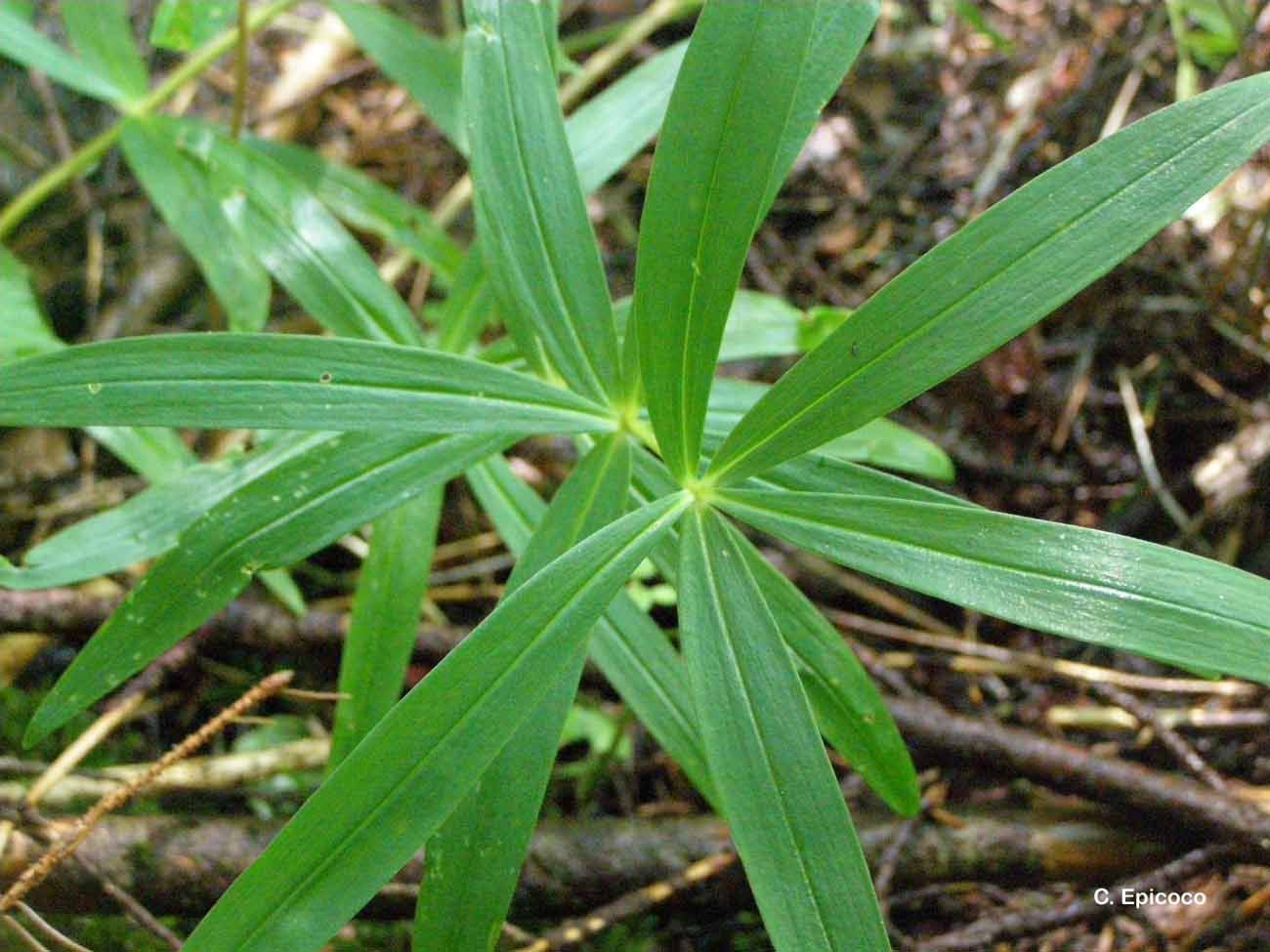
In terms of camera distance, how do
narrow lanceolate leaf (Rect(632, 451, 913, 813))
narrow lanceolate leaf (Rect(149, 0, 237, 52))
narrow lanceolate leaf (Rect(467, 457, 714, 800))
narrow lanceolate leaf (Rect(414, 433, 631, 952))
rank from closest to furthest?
narrow lanceolate leaf (Rect(414, 433, 631, 952)) < narrow lanceolate leaf (Rect(632, 451, 913, 813)) < narrow lanceolate leaf (Rect(467, 457, 714, 800)) < narrow lanceolate leaf (Rect(149, 0, 237, 52))

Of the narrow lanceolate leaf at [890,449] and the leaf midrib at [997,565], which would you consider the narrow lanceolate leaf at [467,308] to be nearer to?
the narrow lanceolate leaf at [890,449]

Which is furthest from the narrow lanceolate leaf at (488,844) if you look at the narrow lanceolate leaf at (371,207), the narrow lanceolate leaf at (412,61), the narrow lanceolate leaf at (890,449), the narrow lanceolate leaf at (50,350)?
the narrow lanceolate leaf at (412,61)

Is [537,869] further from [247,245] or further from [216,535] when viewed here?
[247,245]

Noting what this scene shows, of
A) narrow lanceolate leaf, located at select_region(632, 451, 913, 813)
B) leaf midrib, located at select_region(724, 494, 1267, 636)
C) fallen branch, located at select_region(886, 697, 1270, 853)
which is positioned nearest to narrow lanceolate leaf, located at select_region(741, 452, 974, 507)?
narrow lanceolate leaf, located at select_region(632, 451, 913, 813)

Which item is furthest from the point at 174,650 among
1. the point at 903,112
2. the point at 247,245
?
the point at 903,112

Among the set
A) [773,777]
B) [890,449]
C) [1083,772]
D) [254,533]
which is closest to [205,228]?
[254,533]

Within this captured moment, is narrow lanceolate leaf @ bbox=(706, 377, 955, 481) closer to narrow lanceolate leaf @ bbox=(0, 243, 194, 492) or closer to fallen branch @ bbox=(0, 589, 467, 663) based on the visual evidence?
fallen branch @ bbox=(0, 589, 467, 663)
